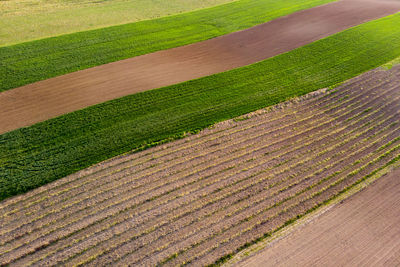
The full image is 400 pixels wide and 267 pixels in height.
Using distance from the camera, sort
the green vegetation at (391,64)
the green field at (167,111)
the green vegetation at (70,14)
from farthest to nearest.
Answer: the green vegetation at (70,14), the green vegetation at (391,64), the green field at (167,111)

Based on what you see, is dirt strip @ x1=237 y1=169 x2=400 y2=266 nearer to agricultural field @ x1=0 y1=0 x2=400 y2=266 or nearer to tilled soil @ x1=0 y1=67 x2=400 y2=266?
agricultural field @ x1=0 y1=0 x2=400 y2=266

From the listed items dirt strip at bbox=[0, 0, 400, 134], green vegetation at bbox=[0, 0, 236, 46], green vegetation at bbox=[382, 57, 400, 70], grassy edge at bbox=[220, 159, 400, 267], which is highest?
green vegetation at bbox=[0, 0, 236, 46]

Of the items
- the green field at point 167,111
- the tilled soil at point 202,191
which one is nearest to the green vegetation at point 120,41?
the green field at point 167,111

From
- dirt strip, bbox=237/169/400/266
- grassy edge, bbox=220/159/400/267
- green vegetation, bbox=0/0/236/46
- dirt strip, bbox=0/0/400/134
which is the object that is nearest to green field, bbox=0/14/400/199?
dirt strip, bbox=0/0/400/134

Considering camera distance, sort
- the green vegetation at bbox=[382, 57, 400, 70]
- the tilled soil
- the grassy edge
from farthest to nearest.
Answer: the green vegetation at bbox=[382, 57, 400, 70] < the tilled soil < the grassy edge

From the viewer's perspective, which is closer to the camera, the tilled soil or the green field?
the tilled soil

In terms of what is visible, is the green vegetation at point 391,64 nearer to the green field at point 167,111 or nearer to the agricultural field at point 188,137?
the agricultural field at point 188,137

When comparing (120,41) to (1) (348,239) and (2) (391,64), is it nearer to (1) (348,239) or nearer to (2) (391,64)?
(1) (348,239)

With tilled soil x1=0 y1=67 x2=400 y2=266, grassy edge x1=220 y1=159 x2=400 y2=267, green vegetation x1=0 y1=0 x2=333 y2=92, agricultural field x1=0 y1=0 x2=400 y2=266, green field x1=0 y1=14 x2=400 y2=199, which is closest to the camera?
grassy edge x1=220 y1=159 x2=400 y2=267
